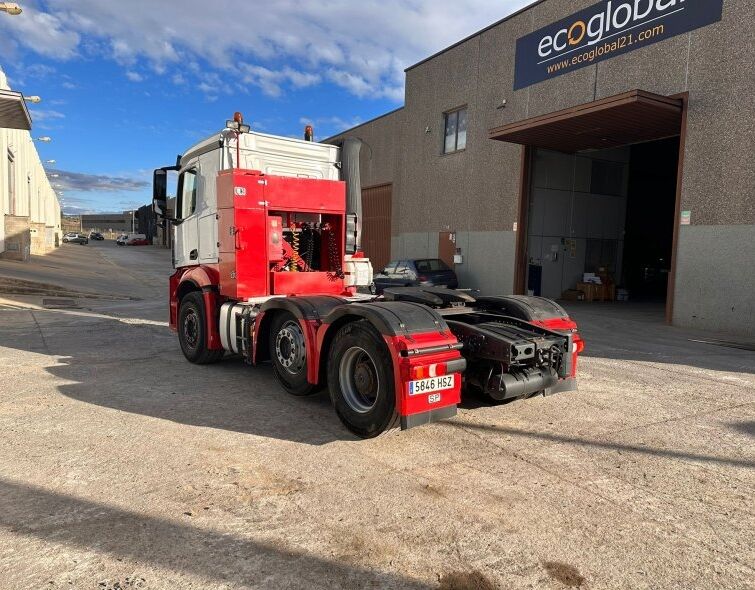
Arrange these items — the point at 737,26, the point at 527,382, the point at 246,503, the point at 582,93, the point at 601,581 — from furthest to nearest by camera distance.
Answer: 1. the point at 582,93
2. the point at 737,26
3. the point at 527,382
4. the point at 246,503
5. the point at 601,581

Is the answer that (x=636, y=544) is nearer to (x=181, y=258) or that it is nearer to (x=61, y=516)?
(x=61, y=516)

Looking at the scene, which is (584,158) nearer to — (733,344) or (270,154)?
(733,344)

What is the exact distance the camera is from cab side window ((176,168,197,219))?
804cm

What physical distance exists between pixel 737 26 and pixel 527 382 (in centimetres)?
1197

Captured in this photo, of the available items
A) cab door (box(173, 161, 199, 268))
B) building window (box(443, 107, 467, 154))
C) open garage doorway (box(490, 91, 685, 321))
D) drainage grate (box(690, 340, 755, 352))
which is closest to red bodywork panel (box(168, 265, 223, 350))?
cab door (box(173, 161, 199, 268))

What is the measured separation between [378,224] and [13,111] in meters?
Result: 15.6

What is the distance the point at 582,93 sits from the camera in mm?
15789

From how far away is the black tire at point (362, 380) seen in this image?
4.46m

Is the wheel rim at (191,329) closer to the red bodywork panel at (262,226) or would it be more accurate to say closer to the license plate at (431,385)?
the red bodywork panel at (262,226)

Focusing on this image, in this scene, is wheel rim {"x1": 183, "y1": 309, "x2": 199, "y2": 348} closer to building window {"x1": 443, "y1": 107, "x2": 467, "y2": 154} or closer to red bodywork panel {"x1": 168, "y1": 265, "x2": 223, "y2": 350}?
red bodywork panel {"x1": 168, "y1": 265, "x2": 223, "y2": 350}

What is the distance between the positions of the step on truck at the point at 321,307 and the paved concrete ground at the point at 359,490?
0.47m

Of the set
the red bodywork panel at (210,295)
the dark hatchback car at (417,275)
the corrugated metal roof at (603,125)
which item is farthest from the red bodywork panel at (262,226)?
the dark hatchback car at (417,275)

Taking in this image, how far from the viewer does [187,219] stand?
8.30 m

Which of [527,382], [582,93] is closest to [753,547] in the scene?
[527,382]
